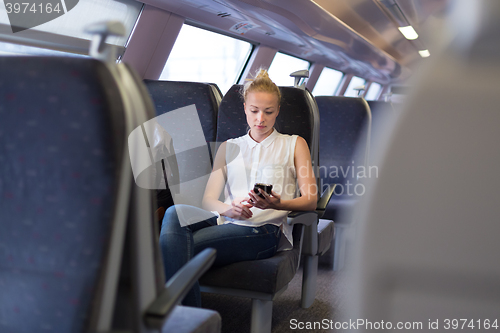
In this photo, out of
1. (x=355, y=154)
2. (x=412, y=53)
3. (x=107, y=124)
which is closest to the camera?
(x=107, y=124)

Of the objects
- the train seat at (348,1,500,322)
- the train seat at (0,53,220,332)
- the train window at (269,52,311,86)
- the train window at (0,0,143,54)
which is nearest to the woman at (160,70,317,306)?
the train seat at (0,53,220,332)

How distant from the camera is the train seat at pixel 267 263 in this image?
75.2 inches

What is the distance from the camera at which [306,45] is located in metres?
6.83

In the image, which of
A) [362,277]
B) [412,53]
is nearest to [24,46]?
[362,277]

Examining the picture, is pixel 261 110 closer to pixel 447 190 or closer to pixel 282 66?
pixel 447 190

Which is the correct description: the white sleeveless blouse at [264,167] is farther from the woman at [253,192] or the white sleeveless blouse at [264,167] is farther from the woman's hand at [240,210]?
the woman's hand at [240,210]

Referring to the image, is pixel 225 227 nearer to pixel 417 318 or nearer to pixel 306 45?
pixel 417 318

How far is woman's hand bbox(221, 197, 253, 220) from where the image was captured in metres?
2.09

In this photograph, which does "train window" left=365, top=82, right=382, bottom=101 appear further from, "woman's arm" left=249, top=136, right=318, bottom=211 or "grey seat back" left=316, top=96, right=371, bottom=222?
"woman's arm" left=249, top=136, right=318, bottom=211

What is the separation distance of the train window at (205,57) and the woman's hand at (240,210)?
286 centimetres

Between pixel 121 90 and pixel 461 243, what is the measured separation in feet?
2.43

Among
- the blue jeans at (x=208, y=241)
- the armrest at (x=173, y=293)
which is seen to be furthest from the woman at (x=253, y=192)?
the armrest at (x=173, y=293)

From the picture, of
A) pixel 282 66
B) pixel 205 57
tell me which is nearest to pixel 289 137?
pixel 205 57

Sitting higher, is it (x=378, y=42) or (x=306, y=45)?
(x=378, y=42)
